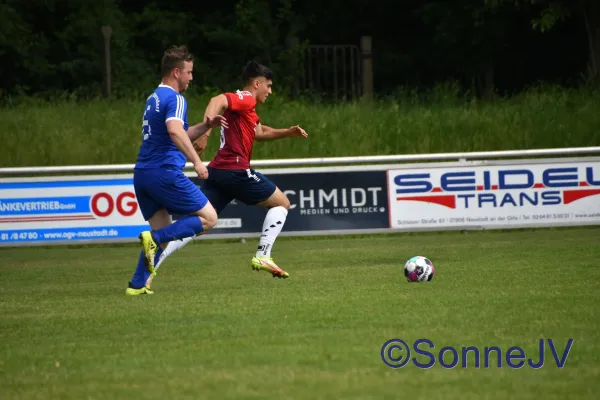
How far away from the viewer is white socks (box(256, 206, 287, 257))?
11.7 metres

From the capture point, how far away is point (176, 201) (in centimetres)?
1029

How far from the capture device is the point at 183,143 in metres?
9.95

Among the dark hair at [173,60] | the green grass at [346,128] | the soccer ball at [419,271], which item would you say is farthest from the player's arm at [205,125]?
the green grass at [346,128]

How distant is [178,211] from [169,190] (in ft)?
0.70

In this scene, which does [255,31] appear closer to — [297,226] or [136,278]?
[297,226]

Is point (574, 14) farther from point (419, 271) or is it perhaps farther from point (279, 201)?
point (419, 271)

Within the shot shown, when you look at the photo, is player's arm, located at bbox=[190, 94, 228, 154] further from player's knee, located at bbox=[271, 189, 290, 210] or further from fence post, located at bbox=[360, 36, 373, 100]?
fence post, located at bbox=[360, 36, 373, 100]

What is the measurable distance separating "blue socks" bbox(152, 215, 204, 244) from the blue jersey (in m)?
0.48

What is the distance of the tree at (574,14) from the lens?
27.7 m

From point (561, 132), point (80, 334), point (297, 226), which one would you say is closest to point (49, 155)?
point (297, 226)

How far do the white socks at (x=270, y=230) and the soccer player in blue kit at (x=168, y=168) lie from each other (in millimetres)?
1246

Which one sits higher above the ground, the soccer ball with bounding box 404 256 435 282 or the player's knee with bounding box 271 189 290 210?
the player's knee with bounding box 271 189 290 210

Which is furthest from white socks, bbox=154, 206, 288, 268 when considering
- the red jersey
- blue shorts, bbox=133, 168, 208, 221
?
blue shorts, bbox=133, 168, 208, 221

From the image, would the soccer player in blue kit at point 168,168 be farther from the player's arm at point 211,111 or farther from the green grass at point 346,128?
the green grass at point 346,128
